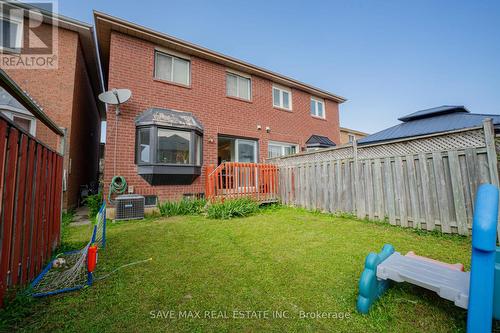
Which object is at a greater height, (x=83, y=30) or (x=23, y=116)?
(x=83, y=30)

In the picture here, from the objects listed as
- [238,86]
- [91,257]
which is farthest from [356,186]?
[238,86]

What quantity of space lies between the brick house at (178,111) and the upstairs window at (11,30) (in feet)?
7.24

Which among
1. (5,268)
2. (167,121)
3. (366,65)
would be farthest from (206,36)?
(5,268)

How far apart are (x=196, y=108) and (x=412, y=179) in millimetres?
7486

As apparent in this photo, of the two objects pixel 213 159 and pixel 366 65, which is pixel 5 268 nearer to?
pixel 213 159

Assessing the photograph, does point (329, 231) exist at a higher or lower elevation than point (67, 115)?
lower

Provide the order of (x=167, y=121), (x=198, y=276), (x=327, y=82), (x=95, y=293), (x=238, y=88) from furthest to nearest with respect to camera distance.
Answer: (x=327, y=82), (x=238, y=88), (x=167, y=121), (x=198, y=276), (x=95, y=293)

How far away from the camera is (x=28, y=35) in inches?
272

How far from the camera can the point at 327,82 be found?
1582 cm

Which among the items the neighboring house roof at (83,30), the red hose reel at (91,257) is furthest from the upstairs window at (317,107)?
the red hose reel at (91,257)

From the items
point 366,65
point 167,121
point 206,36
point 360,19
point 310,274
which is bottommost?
point 310,274

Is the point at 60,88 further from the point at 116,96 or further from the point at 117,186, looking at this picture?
the point at 117,186

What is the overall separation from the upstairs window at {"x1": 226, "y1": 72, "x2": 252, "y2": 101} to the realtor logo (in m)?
6.33

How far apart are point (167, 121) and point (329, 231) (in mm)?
6162
